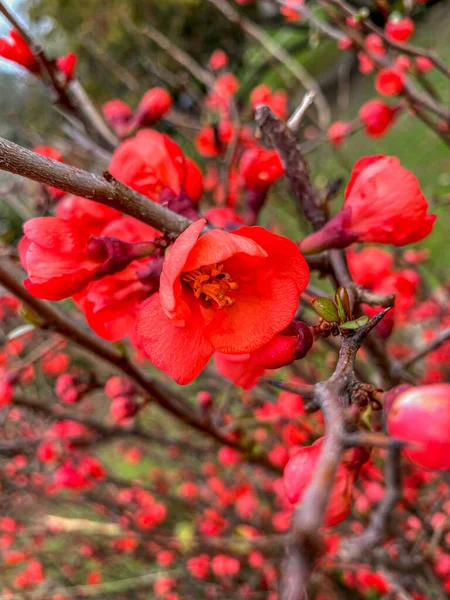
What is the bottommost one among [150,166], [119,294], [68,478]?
[68,478]

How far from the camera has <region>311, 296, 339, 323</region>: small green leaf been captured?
62 cm

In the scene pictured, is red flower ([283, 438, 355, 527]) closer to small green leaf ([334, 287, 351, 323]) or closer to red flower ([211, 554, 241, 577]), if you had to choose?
small green leaf ([334, 287, 351, 323])

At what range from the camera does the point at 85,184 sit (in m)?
0.61

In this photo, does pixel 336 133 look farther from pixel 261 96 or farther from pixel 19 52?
pixel 19 52

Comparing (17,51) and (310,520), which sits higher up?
(310,520)

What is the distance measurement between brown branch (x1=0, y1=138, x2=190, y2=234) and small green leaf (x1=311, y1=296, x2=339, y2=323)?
217 mm

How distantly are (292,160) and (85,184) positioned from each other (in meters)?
0.37

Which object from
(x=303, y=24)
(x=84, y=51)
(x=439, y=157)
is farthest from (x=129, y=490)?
(x=303, y=24)

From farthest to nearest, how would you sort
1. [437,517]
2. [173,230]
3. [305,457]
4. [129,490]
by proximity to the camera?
[129,490]
[437,517]
[173,230]
[305,457]

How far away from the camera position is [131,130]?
167cm

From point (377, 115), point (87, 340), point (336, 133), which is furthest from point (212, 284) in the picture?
point (336, 133)

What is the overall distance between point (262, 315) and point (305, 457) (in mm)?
181

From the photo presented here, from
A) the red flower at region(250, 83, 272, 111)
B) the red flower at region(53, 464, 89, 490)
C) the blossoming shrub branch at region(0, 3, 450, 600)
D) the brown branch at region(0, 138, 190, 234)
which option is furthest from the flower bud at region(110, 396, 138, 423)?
the red flower at region(250, 83, 272, 111)

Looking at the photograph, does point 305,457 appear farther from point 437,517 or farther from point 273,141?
point 437,517
